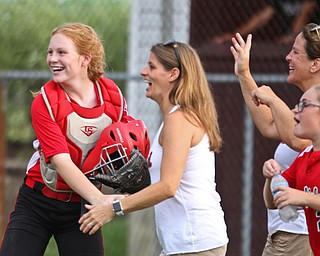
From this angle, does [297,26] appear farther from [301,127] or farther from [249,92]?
[301,127]

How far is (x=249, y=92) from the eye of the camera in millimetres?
5145

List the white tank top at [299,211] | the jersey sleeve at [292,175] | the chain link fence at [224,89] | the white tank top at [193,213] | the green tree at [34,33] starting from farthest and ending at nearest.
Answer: the green tree at [34,33]
the chain link fence at [224,89]
the white tank top at [299,211]
the white tank top at [193,213]
the jersey sleeve at [292,175]

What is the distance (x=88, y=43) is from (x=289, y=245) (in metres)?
1.58

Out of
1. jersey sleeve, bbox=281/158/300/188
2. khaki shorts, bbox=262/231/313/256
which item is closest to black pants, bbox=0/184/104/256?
khaki shorts, bbox=262/231/313/256

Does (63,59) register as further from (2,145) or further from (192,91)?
(2,145)

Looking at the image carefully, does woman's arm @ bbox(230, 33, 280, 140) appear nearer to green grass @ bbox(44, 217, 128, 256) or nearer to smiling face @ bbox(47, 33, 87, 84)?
smiling face @ bbox(47, 33, 87, 84)

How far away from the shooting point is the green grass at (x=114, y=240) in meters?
9.85

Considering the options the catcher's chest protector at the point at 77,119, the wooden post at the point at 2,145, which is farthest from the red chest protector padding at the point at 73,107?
the wooden post at the point at 2,145

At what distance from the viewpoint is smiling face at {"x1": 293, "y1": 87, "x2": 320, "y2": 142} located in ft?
14.5

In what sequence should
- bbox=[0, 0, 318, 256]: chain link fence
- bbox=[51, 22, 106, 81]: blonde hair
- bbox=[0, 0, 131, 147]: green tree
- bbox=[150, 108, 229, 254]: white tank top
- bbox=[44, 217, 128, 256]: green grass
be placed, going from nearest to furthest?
bbox=[150, 108, 229, 254]: white tank top, bbox=[51, 22, 106, 81]: blonde hair, bbox=[0, 0, 318, 256]: chain link fence, bbox=[44, 217, 128, 256]: green grass, bbox=[0, 0, 131, 147]: green tree

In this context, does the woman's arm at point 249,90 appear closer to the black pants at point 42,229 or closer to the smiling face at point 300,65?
the smiling face at point 300,65

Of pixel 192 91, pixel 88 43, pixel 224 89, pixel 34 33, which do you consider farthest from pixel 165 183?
pixel 34 33

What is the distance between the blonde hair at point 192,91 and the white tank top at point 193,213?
8 centimetres

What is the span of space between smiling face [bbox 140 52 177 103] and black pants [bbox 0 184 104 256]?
A: 77 centimetres
